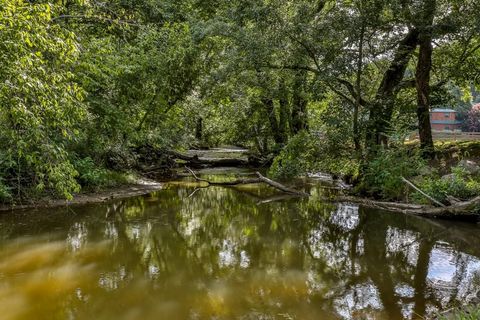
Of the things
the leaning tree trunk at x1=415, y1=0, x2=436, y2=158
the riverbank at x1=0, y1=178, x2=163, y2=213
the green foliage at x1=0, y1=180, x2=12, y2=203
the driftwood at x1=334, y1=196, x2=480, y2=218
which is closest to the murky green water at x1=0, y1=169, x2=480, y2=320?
the driftwood at x1=334, y1=196, x2=480, y2=218

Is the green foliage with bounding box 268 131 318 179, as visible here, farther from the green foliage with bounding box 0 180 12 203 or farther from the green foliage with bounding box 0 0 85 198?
the green foliage with bounding box 0 180 12 203

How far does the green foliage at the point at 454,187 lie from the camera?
29.5 ft

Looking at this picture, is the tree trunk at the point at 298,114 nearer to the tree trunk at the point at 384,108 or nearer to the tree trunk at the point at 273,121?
the tree trunk at the point at 273,121

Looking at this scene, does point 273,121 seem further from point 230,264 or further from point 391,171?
point 230,264

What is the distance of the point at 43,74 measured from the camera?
18.7ft

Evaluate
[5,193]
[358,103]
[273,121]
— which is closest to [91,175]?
[5,193]

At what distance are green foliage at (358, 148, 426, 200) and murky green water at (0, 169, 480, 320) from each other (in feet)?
3.32

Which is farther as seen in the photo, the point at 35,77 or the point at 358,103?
the point at 358,103

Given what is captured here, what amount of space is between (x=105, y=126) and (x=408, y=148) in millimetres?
9084

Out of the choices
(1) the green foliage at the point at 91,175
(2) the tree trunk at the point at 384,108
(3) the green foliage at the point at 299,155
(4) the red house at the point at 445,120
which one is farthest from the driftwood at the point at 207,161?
(4) the red house at the point at 445,120

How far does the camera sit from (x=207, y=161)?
2052cm

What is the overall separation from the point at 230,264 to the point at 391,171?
6409 mm

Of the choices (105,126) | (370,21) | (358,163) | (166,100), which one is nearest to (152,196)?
(105,126)

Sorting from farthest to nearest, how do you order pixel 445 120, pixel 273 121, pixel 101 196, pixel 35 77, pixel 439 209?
pixel 445 120
pixel 273 121
pixel 101 196
pixel 439 209
pixel 35 77
